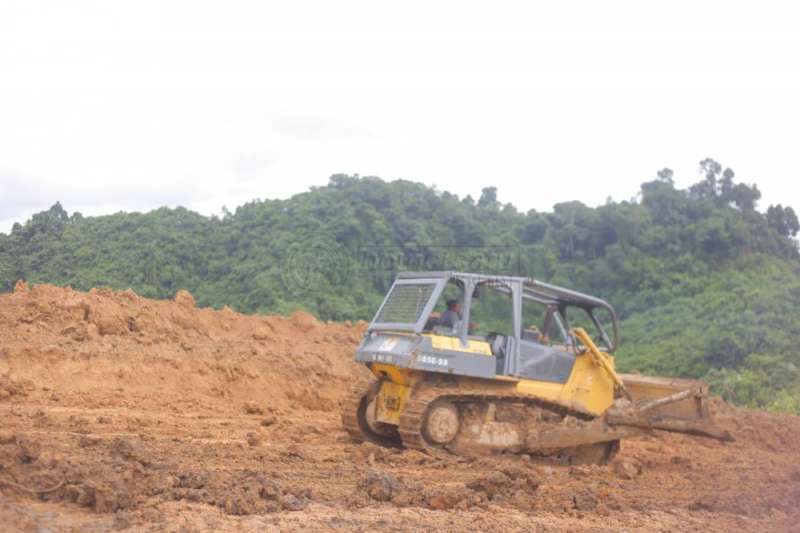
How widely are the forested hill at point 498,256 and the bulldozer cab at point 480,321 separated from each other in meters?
11.9

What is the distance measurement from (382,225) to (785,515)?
2158 cm

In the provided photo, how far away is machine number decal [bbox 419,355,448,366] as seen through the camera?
1016 cm

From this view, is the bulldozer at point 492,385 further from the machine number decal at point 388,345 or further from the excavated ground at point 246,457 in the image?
the excavated ground at point 246,457

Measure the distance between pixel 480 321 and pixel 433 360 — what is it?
1300 mm

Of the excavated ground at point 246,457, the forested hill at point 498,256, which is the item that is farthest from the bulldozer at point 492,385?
the forested hill at point 498,256

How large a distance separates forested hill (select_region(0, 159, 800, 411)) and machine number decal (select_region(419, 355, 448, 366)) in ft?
42.1

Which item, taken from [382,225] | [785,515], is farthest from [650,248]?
[785,515]

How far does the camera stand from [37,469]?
7672 millimetres

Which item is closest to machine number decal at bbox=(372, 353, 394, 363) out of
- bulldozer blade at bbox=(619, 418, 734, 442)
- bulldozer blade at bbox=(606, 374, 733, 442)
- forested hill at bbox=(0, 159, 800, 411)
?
bulldozer blade at bbox=(606, 374, 733, 442)

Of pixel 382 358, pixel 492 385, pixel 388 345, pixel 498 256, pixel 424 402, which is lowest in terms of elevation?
pixel 424 402

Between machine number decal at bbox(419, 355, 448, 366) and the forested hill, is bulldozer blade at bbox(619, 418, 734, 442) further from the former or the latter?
the forested hill

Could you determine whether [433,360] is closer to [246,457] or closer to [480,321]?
[480,321]

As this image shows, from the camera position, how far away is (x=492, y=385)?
1062cm

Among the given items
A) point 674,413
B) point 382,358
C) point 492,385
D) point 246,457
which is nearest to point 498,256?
point 674,413
